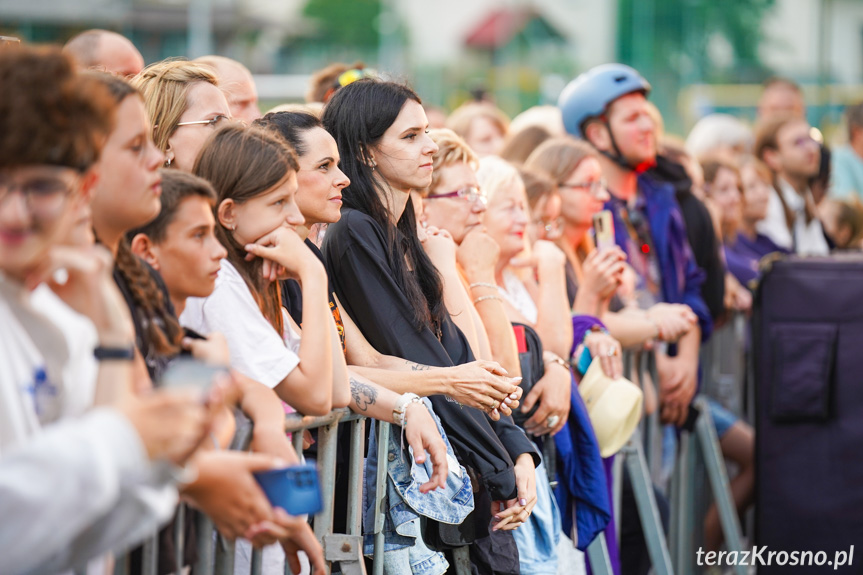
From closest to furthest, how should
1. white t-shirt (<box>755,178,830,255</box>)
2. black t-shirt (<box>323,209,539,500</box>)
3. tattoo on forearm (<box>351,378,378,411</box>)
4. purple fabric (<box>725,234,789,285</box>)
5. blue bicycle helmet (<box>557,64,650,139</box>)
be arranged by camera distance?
1. tattoo on forearm (<box>351,378,378,411</box>)
2. black t-shirt (<box>323,209,539,500</box>)
3. blue bicycle helmet (<box>557,64,650,139</box>)
4. purple fabric (<box>725,234,789,285</box>)
5. white t-shirt (<box>755,178,830,255</box>)

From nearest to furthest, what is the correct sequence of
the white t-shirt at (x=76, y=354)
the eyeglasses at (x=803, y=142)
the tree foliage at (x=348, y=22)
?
1. the white t-shirt at (x=76, y=354)
2. the eyeglasses at (x=803, y=142)
3. the tree foliage at (x=348, y=22)

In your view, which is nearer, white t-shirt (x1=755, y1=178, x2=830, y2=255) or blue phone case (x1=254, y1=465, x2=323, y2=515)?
blue phone case (x1=254, y1=465, x2=323, y2=515)

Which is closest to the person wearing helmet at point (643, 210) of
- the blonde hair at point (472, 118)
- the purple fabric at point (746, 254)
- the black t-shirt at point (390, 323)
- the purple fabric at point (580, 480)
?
the blonde hair at point (472, 118)

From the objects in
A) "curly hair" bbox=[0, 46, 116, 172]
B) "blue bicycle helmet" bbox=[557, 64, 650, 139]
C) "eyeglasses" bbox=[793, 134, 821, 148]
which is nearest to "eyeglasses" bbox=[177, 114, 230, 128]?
"curly hair" bbox=[0, 46, 116, 172]

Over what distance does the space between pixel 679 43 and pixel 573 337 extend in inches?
615

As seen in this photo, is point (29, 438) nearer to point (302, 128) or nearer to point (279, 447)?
point (279, 447)

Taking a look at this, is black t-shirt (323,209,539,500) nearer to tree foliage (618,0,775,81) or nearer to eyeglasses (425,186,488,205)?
eyeglasses (425,186,488,205)

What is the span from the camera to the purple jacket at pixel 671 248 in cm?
557

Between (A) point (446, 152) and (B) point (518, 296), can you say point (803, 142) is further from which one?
(A) point (446, 152)

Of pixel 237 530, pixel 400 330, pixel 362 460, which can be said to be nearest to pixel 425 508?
pixel 362 460

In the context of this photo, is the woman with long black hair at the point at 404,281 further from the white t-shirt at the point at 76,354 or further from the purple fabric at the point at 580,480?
the white t-shirt at the point at 76,354

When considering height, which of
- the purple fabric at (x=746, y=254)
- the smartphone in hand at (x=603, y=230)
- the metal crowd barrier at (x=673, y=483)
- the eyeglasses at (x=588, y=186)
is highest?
the eyeglasses at (x=588, y=186)

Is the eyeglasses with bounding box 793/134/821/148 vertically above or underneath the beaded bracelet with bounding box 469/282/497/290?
above

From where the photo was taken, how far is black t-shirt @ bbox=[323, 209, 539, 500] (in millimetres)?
3283
